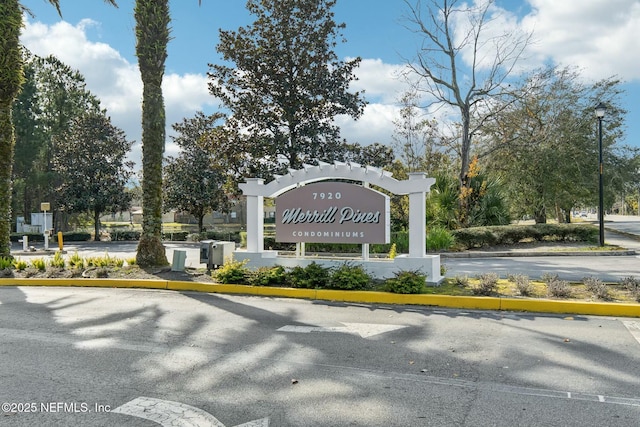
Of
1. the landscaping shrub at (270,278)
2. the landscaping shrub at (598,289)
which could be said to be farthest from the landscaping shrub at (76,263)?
the landscaping shrub at (598,289)

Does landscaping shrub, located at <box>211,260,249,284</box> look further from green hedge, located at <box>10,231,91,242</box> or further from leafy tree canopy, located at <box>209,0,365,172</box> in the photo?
green hedge, located at <box>10,231,91,242</box>

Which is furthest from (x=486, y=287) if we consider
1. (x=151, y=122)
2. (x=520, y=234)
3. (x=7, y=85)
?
(x=7, y=85)

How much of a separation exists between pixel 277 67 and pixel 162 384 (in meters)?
17.7

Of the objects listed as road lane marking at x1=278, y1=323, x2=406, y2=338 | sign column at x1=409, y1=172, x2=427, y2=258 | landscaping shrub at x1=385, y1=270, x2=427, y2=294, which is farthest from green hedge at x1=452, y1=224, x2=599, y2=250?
road lane marking at x1=278, y1=323, x2=406, y2=338

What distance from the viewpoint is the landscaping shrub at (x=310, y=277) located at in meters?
9.53

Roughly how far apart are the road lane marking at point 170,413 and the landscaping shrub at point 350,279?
5.60 meters

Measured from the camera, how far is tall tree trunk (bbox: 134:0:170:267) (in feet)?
40.4

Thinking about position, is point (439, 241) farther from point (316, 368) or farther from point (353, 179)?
point (316, 368)

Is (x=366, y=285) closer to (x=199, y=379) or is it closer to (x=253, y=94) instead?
(x=199, y=379)

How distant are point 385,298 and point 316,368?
13.3 feet

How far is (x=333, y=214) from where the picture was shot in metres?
10.6

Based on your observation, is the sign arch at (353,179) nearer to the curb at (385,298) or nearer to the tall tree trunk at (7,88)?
the curb at (385,298)

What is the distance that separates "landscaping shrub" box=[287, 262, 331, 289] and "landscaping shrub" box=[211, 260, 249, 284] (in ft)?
3.57

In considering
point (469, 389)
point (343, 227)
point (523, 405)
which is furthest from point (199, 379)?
point (343, 227)
